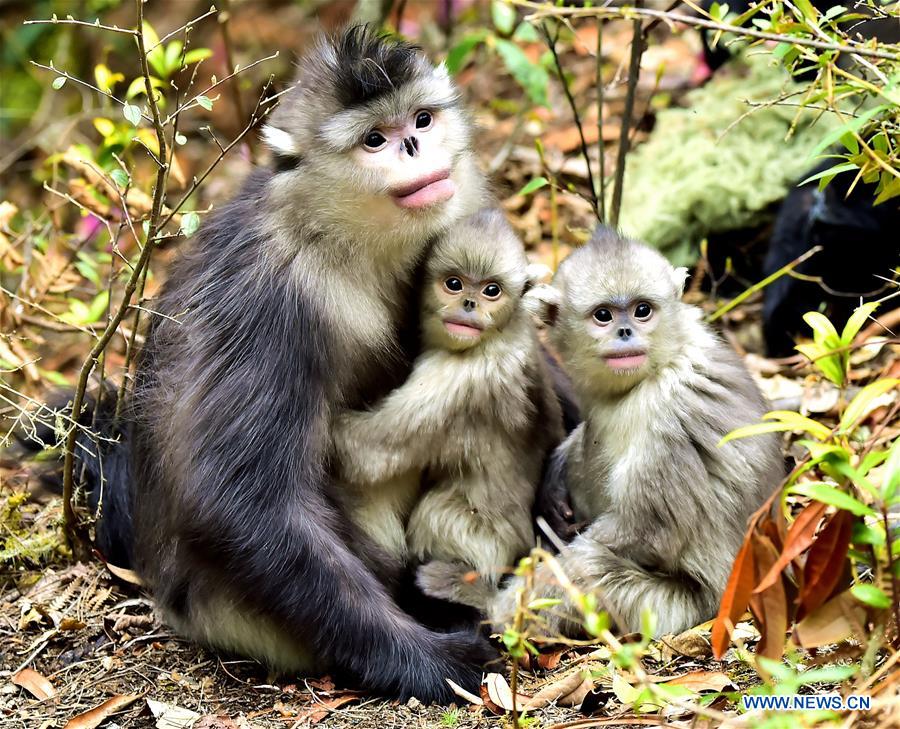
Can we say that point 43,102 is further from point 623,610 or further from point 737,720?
point 737,720

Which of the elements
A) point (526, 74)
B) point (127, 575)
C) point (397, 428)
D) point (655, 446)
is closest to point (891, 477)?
point (655, 446)

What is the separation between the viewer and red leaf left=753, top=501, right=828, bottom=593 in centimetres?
254

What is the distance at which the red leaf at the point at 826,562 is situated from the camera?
8.43 feet

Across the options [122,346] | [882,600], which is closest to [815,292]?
[882,600]

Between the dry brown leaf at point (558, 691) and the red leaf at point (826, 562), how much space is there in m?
0.84

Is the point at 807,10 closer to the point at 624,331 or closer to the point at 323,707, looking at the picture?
the point at 624,331

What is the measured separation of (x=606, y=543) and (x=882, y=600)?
1293 millimetres

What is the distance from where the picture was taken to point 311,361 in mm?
3494

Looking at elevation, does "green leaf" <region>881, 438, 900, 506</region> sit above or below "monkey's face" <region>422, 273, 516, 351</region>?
below

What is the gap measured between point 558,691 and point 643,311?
1236mm

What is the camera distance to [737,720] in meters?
2.31

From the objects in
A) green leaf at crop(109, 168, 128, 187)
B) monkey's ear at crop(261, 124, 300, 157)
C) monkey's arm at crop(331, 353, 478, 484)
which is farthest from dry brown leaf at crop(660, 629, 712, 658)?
green leaf at crop(109, 168, 128, 187)

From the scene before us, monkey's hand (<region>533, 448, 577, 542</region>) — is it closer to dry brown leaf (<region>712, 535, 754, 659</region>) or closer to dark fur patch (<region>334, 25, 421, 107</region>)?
dry brown leaf (<region>712, 535, 754, 659</region>)

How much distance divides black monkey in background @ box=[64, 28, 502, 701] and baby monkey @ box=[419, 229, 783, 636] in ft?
1.65
